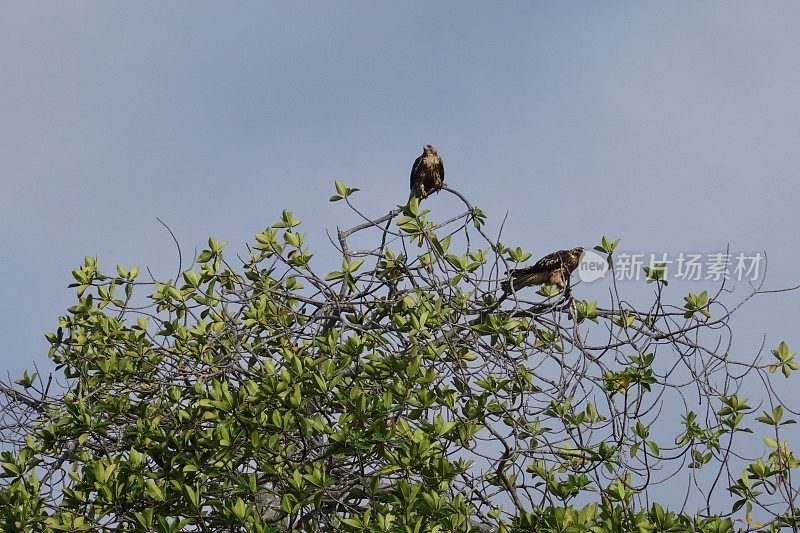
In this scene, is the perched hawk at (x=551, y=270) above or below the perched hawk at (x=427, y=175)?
below

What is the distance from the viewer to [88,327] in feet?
23.5

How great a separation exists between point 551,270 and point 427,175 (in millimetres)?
1876

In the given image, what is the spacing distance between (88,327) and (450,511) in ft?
9.65

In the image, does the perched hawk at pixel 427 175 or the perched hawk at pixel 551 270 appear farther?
the perched hawk at pixel 427 175

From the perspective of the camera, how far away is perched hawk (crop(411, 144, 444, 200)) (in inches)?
356

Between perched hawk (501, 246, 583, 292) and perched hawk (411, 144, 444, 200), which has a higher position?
perched hawk (411, 144, 444, 200)

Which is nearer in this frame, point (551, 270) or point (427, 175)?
point (551, 270)

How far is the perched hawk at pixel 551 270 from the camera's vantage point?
7355 millimetres

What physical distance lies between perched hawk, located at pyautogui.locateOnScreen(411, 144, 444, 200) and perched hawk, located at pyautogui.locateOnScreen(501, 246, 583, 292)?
1671 mm

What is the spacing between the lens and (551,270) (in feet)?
24.7

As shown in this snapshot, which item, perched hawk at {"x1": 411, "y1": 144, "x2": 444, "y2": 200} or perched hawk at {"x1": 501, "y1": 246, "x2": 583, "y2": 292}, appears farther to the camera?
perched hawk at {"x1": 411, "y1": 144, "x2": 444, "y2": 200}

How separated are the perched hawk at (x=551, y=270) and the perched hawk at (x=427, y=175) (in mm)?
1671

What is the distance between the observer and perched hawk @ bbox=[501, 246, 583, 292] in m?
7.36

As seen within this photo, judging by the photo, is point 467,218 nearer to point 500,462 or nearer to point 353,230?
point 353,230
